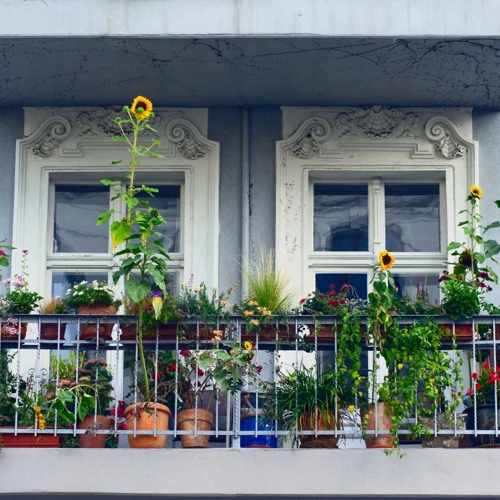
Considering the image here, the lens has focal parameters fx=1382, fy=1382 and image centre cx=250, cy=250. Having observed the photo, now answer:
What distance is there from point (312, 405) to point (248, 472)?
0.61 m

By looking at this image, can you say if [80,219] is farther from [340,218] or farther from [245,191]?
[340,218]

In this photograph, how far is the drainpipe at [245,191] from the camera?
1057 centimetres

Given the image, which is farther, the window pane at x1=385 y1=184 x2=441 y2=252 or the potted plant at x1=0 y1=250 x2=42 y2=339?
the window pane at x1=385 y1=184 x2=441 y2=252

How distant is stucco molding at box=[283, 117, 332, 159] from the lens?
35.4ft

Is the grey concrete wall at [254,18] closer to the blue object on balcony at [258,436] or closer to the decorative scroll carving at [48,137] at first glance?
the decorative scroll carving at [48,137]

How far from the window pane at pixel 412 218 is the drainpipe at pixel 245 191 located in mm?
1139

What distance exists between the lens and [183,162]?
35.5ft

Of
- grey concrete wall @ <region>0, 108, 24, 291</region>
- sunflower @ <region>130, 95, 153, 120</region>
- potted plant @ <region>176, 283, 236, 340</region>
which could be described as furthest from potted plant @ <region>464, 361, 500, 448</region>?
grey concrete wall @ <region>0, 108, 24, 291</region>

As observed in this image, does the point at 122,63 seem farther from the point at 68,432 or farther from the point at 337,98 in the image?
the point at 68,432

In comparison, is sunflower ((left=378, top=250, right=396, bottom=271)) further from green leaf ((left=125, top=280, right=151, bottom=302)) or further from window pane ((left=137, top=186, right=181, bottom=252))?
window pane ((left=137, top=186, right=181, bottom=252))

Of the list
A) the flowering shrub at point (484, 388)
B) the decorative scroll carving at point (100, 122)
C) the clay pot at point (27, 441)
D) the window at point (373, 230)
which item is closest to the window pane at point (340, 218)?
the window at point (373, 230)

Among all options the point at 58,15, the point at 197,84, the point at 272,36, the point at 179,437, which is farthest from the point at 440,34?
the point at 179,437

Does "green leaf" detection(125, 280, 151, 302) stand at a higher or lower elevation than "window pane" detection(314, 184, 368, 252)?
lower

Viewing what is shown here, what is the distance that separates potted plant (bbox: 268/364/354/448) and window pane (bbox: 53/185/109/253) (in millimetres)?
2440
